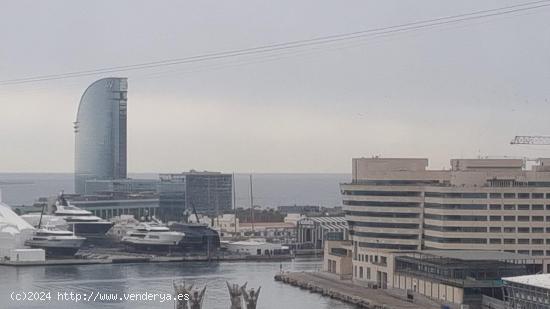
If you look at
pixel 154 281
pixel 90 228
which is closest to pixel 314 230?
pixel 90 228

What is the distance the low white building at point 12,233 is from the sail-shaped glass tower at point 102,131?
24713 mm

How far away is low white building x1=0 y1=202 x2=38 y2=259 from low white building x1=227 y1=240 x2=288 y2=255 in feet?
20.5

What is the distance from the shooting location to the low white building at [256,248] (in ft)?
126

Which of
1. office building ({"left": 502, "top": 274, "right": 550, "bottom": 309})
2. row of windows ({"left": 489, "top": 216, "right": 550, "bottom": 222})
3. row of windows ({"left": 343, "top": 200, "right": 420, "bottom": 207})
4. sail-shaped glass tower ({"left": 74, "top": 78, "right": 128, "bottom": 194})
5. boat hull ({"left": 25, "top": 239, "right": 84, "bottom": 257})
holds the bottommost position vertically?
boat hull ({"left": 25, "top": 239, "right": 84, "bottom": 257})

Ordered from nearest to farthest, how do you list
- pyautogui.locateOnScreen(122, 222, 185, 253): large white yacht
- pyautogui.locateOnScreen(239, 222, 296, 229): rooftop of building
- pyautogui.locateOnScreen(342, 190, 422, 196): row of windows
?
pyautogui.locateOnScreen(342, 190, 422, 196): row of windows, pyautogui.locateOnScreen(122, 222, 185, 253): large white yacht, pyautogui.locateOnScreen(239, 222, 296, 229): rooftop of building

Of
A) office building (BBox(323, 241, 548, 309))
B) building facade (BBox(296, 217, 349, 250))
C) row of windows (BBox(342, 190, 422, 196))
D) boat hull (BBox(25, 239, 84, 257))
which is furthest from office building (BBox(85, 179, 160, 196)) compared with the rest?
office building (BBox(323, 241, 548, 309))

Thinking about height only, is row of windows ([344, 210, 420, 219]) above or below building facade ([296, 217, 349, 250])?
above

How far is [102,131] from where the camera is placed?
64500 mm

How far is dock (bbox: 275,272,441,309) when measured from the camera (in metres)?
22.3

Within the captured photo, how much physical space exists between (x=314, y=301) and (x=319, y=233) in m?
18.4

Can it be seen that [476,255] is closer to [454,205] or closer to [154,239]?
[454,205]

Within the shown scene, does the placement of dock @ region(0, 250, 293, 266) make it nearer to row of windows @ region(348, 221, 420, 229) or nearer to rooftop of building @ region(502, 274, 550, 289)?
row of windows @ region(348, 221, 420, 229)

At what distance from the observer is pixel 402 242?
26438mm

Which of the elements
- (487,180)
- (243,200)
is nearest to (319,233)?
(487,180)
